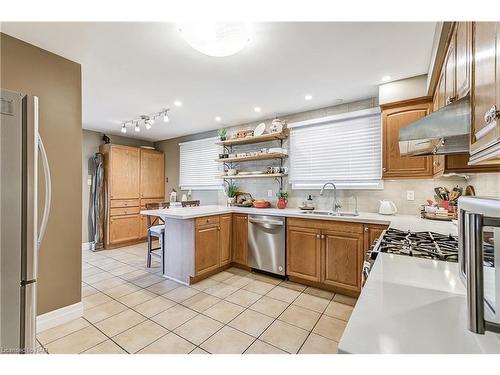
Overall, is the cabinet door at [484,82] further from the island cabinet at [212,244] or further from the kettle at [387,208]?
the island cabinet at [212,244]

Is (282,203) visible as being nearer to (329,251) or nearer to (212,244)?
(329,251)

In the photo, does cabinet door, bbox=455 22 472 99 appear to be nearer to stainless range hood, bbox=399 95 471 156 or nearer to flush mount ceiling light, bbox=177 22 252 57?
stainless range hood, bbox=399 95 471 156

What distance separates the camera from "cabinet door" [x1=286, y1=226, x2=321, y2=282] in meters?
2.85

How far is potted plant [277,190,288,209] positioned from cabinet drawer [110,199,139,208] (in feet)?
10.5

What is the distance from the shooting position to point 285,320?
2199mm

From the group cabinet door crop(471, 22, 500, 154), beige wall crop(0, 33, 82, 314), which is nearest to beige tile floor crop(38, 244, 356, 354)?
beige wall crop(0, 33, 82, 314)

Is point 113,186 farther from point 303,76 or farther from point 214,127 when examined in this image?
point 303,76

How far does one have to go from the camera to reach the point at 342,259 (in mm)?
2672

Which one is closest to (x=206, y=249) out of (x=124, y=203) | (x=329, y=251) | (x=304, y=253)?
(x=304, y=253)

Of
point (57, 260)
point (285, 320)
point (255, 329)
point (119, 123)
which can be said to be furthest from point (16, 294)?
point (119, 123)

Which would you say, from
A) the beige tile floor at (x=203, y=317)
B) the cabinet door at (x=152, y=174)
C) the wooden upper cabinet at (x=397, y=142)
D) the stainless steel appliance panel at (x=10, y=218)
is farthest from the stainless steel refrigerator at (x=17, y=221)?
the cabinet door at (x=152, y=174)

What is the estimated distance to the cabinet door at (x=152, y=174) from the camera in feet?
17.3
